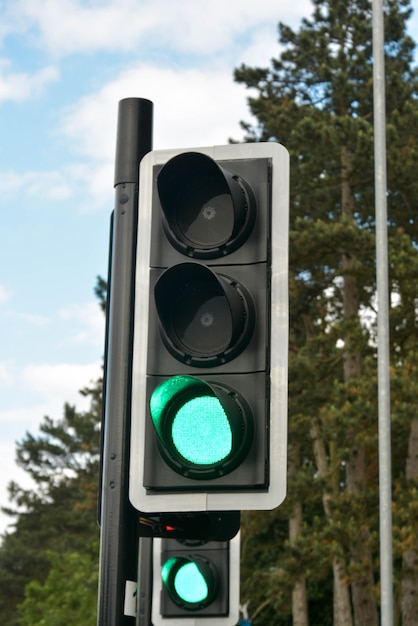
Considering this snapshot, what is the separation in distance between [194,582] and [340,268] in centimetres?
A: 2556

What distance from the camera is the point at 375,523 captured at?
1192 inches

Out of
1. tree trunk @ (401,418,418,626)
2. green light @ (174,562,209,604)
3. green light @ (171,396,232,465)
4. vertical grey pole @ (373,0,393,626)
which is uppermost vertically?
vertical grey pole @ (373,0,393,626)

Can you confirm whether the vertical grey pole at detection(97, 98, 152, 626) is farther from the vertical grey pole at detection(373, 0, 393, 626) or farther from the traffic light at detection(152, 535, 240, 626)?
the vertical grey pole at detection(373, 0, 393, 626)

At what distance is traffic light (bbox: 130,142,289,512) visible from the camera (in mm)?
3412

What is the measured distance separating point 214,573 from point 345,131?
24612 mm

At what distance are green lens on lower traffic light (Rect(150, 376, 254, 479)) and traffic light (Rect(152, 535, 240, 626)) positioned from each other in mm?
3575

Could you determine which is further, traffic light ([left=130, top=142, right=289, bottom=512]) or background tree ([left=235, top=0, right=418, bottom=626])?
background tree ([left=235, top=0, right=418, bottom=626])

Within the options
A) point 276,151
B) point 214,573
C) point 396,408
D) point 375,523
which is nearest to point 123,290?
point 276,151

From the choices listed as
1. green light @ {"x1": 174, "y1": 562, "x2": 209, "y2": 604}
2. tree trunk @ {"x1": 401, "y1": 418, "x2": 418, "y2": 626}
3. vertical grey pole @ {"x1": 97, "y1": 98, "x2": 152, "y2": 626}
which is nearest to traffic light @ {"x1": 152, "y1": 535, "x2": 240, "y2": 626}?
green light @ {"x1": 174, "y1": 562, "x2": 209, "y2": 604}

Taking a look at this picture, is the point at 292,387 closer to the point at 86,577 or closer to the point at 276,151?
the point at 86,577

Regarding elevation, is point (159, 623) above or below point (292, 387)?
below

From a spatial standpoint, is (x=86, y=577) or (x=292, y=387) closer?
(x=292, y=387)

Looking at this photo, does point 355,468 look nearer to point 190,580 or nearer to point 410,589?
point 410,589

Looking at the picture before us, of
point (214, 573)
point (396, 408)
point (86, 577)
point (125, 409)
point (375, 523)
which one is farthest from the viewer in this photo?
point (86, 577)
